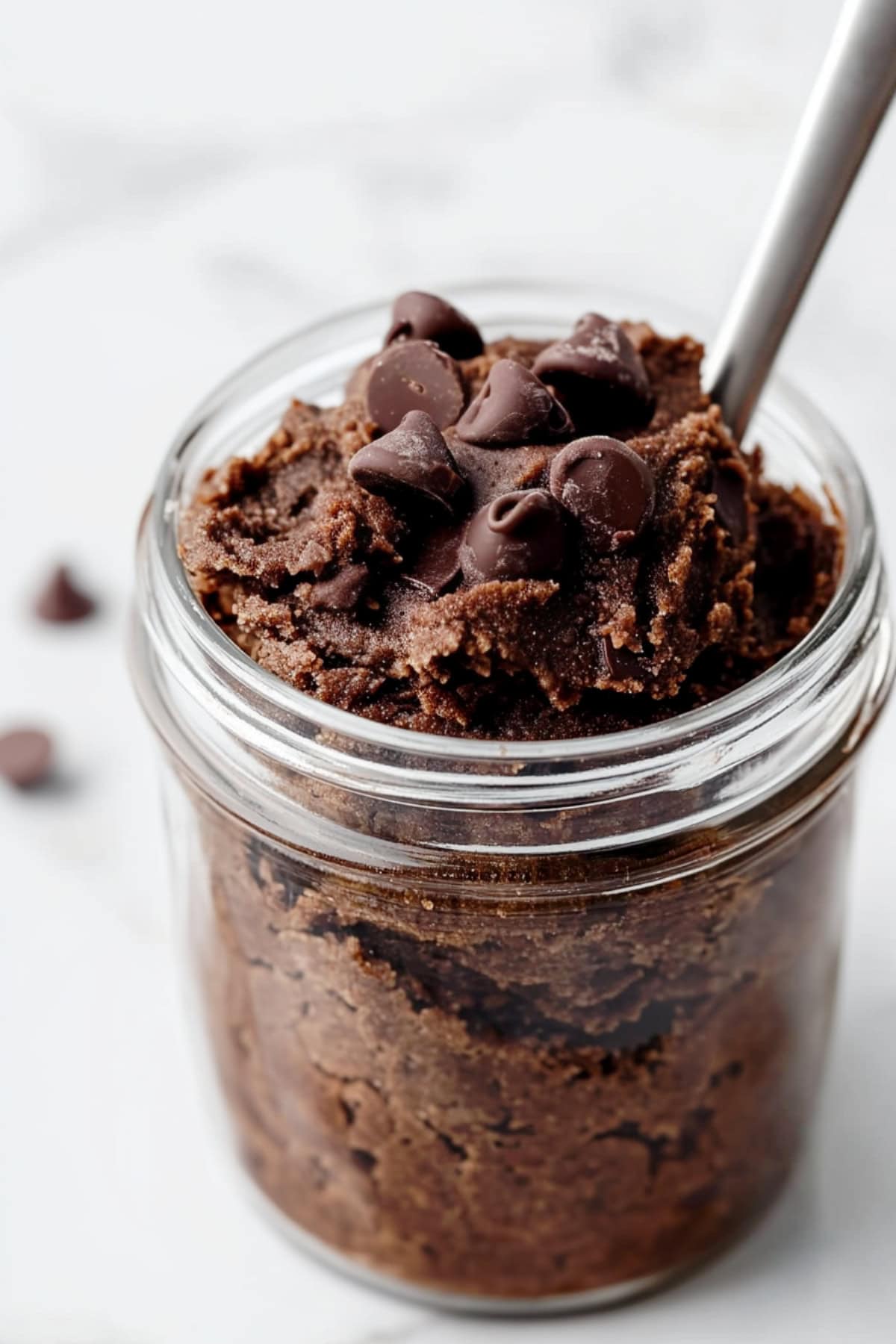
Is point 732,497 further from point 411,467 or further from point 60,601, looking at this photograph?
point 60,601

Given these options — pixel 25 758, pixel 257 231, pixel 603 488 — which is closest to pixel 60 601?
pixel 25 758

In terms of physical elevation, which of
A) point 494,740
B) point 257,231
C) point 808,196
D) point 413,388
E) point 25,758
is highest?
point 808,196

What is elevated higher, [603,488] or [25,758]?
[603,488]

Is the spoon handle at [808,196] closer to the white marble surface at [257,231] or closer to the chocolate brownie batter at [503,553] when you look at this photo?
the chocolate brownie batter at [503,553]

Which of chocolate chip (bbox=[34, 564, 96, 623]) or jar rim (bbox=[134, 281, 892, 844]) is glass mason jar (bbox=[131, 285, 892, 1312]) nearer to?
jar rim (bbox=[134, 281, 892, 844])

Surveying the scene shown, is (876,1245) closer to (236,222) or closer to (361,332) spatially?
(361,332)

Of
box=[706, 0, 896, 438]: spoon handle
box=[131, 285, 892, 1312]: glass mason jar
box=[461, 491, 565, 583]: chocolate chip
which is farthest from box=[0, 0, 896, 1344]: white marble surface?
box=[461, 491, 565, 583]: chocolate chip
